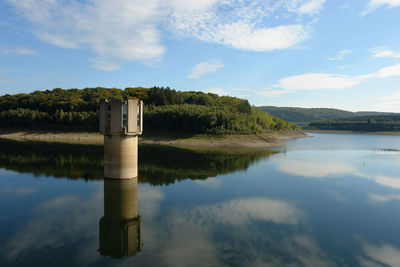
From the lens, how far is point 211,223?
18578 millimetres

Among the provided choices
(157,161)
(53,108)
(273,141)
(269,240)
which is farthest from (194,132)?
(269,240)

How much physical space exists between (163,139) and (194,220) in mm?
62528

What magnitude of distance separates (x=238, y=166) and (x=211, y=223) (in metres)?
25.7

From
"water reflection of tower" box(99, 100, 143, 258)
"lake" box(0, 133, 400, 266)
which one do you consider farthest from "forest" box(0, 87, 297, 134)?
"water reflection of tower" box(99, 100, 143, 258)

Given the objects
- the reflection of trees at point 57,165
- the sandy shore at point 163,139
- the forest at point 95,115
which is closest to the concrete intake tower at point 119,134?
the reflection of trees at point 57,165

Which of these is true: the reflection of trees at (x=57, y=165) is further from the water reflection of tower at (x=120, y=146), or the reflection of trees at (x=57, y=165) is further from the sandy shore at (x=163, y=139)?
the sandy shore at (x=163, y=139)

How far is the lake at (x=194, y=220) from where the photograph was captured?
1423cm

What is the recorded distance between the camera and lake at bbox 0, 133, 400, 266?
14234 mm

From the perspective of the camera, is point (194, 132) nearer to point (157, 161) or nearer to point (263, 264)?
point (157, 161)

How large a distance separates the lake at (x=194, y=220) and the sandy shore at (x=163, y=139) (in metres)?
42.4

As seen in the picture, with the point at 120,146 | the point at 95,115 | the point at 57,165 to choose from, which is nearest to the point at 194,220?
the point at 120,146

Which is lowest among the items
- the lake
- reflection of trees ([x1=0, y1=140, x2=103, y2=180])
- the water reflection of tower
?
the lake

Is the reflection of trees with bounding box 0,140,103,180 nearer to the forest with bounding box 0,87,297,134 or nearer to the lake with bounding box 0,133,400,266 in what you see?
the lake with bounding box 0,133,400,266

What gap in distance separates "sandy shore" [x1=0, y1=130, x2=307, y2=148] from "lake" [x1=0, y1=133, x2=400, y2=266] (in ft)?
139
